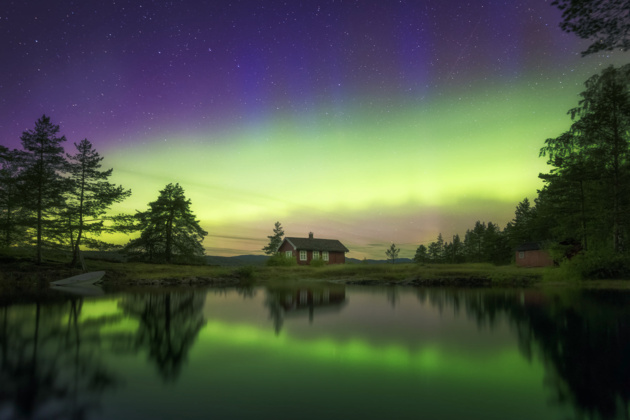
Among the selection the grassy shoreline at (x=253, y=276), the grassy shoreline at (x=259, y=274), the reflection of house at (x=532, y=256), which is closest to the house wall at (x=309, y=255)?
the grassy shoreline at (x=259, y=274)

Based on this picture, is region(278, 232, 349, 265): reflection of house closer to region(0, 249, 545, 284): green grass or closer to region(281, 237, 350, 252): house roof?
region(281, 237, 350, 252): house roof

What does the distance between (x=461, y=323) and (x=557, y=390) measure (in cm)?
743

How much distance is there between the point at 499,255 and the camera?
72.4m

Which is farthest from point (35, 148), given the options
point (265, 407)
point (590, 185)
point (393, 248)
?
point (393, 248)

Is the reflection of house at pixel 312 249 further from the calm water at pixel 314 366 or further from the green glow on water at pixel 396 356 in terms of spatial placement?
the green glow on water at pixel 396 356

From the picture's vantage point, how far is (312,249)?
62.4m

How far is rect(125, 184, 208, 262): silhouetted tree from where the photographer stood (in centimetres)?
4709

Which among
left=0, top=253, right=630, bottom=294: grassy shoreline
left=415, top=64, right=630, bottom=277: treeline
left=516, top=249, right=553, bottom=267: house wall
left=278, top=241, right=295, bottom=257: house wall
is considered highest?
left=415, top=64, right=630, bottom=277: treeline

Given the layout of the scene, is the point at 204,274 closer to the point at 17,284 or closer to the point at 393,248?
the point at 17,284

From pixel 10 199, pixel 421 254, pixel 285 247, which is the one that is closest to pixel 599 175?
pixel 285 247

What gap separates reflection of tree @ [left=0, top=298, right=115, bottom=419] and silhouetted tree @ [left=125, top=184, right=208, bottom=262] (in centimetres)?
3598

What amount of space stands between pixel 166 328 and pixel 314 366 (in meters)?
6.87

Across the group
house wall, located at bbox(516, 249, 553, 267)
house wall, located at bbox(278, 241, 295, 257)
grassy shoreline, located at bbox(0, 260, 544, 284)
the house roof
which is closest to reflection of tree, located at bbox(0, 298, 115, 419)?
grassy shoreline, located at bbox(0, 260, 544, 284)

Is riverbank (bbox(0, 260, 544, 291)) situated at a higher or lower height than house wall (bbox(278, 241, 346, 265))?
lower
